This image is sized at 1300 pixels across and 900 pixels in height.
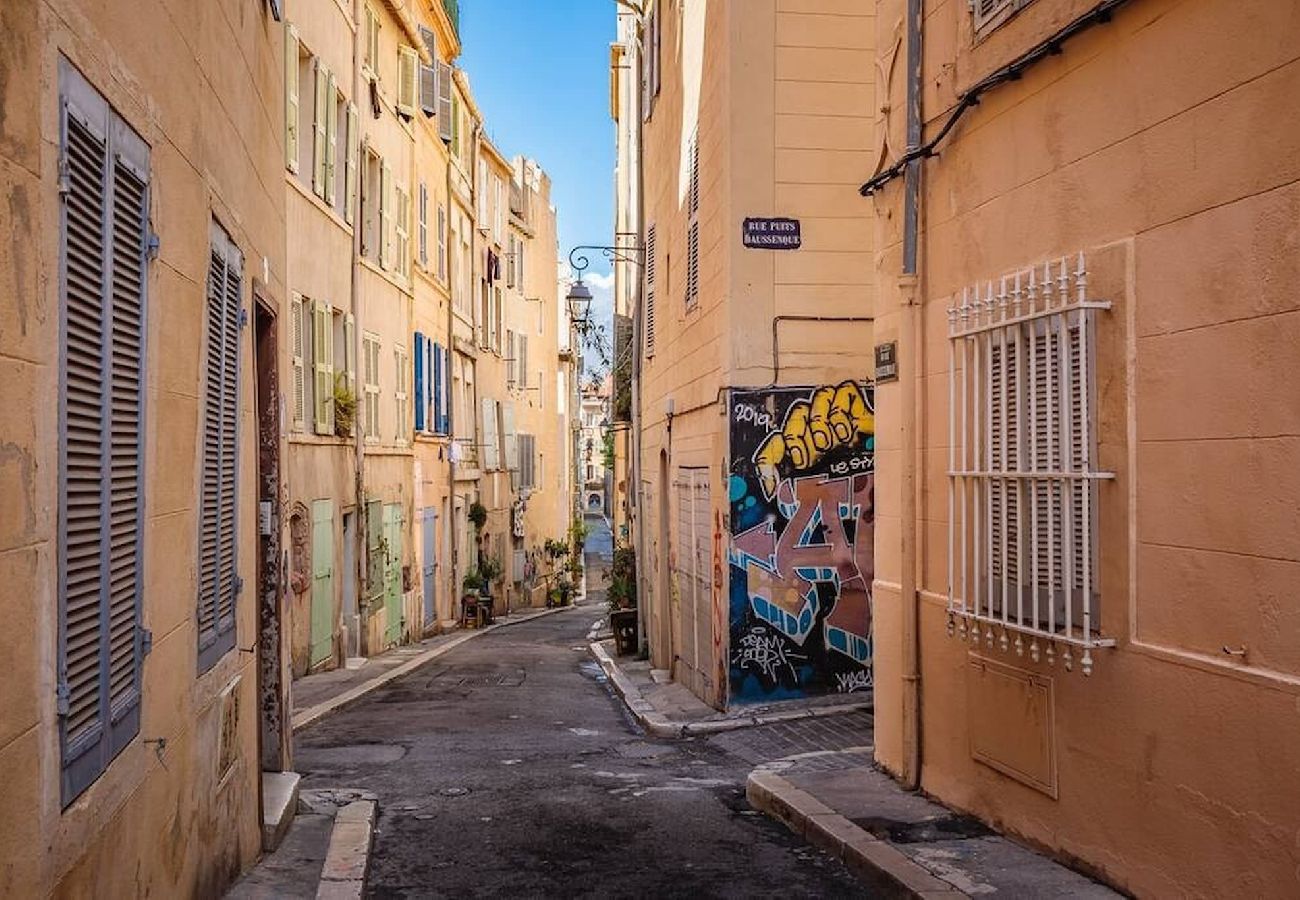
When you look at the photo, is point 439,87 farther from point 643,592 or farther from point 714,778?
point 714,778

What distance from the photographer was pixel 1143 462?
6004 mm

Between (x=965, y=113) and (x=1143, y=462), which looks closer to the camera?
(x=1143, y=462)

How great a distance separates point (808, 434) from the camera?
13.5 meters

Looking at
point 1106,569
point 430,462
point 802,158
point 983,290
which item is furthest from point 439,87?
point 1106,569

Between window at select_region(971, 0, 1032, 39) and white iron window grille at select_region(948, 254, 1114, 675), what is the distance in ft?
4.26

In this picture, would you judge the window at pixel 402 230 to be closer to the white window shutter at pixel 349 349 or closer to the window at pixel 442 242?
the window at pixel 442 242

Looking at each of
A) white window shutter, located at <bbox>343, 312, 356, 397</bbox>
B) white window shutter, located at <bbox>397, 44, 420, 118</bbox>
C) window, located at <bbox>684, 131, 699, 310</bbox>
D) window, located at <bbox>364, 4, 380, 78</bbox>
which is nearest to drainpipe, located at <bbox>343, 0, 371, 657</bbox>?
white window shutter, located at <bbox>343, 312, 356, 397</bbox>

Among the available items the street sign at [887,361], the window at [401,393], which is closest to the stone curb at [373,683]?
the window at [401,393]

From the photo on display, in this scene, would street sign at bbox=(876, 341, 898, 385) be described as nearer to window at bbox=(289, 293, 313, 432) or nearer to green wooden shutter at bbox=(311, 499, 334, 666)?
window at bbox=(289, 293, 313, 432)

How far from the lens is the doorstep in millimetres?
12945

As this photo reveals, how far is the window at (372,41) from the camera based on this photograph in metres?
21.7

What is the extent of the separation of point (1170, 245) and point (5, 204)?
4.42 meters

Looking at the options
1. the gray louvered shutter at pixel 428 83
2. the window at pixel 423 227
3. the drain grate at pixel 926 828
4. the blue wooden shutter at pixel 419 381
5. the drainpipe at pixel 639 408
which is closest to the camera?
the drain grate at pixel 926 828

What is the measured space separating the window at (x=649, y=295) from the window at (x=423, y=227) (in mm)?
5978
